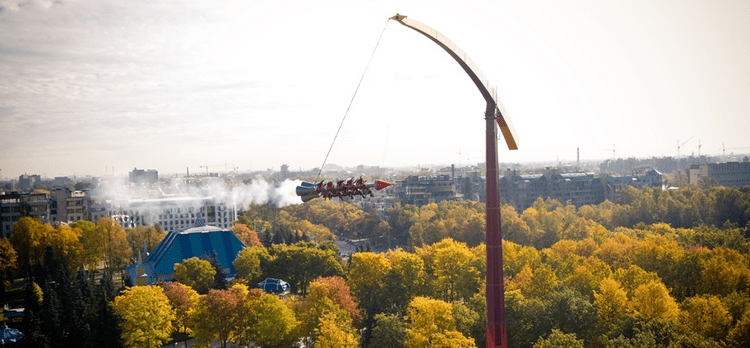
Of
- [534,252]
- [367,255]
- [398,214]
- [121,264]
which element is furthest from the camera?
[398,214]

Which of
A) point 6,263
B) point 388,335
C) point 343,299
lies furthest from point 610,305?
point 6,263

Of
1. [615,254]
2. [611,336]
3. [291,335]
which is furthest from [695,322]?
[291,335]

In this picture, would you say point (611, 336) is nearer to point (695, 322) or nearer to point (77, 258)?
point (695, 322)

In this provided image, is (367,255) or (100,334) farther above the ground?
(367,255)

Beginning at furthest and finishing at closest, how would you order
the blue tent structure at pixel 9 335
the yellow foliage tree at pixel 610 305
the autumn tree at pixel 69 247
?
the autumn tree at pixel 69 247 → the blue tent structure at pixel 9 335 → the yellow foliage tree at pixel 610 305

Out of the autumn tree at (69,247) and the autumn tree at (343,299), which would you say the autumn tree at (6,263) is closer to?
the autumn tree at (69,247)

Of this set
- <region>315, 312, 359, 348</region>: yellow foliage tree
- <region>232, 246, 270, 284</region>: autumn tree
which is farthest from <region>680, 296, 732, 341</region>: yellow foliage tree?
<region>232, 246, 270, 284</region>: autumn tree

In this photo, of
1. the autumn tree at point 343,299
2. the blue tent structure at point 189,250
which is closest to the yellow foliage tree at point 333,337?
the autumn tree at point 343,299
